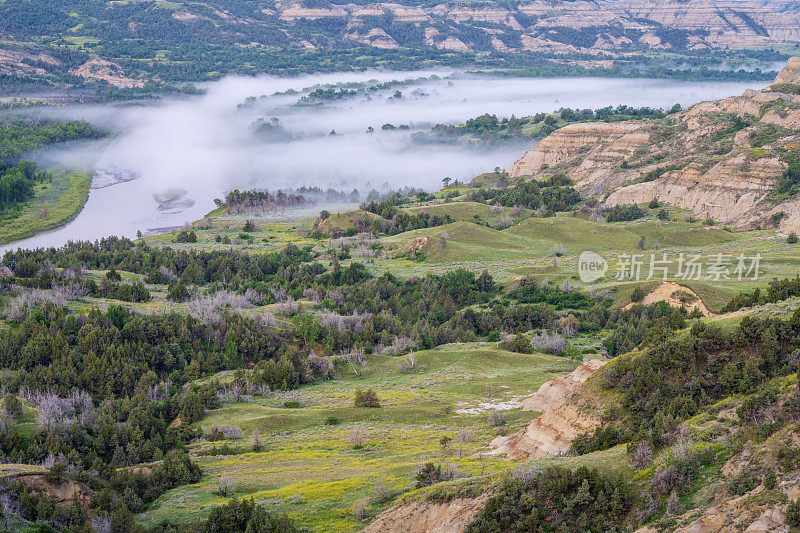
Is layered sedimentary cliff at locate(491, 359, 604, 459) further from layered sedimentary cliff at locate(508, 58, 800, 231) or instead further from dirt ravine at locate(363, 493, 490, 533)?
layered sedimentary cliff at locate(508, 58, 800, 231)

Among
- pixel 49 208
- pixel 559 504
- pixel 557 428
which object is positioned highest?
pixel 559 504

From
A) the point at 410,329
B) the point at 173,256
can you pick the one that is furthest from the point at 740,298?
the point at 173,256

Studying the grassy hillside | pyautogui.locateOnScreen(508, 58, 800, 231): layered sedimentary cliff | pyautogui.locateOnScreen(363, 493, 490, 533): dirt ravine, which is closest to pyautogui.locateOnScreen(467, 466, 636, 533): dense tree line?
pyautogui.locateOnScreen(363, 493, 490, 533): dirt ravine

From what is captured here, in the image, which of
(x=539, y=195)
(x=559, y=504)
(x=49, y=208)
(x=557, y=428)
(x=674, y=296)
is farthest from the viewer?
(x=49, y=208)

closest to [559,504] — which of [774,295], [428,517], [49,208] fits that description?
[428,517]

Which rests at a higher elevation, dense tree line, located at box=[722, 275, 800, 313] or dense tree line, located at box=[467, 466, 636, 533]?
dense tree line, located at box=[722, 275, 800, 313]

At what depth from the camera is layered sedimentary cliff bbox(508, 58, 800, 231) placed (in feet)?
282

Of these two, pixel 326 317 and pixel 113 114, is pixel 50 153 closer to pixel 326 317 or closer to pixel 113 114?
pixel 113 114

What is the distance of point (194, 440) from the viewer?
125 feet

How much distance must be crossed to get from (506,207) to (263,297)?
4387 cm

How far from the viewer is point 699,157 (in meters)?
96.6

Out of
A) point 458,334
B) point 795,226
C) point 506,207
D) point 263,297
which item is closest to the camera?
point 458,334

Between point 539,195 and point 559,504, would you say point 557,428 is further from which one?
point 539,195

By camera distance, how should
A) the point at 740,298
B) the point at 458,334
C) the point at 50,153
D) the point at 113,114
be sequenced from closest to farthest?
the point at 740,298 → the point at 458,334 → the point at 50,153 → the point at 113,114
